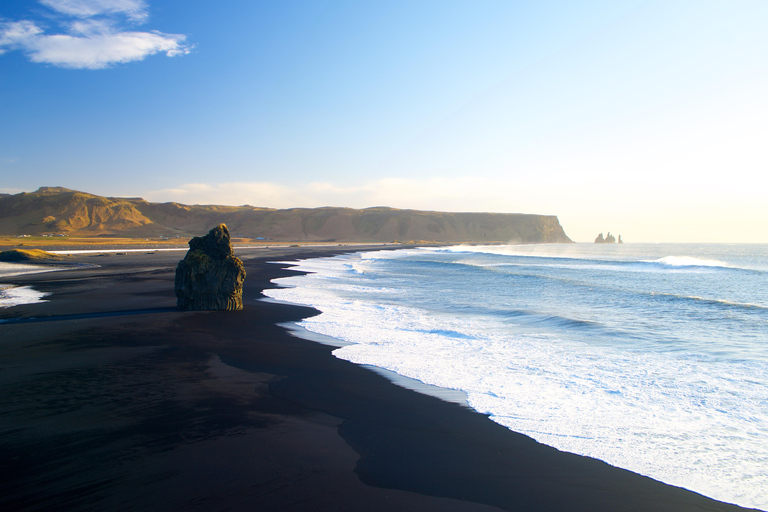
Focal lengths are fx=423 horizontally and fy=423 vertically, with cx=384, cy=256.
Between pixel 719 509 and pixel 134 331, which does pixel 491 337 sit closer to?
pixel 719 509

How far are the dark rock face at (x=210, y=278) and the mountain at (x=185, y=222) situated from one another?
12658cm

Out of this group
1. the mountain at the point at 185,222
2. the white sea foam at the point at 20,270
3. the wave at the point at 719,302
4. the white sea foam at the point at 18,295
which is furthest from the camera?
the mountain at the point at 185,222

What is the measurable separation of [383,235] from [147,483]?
7276 inches

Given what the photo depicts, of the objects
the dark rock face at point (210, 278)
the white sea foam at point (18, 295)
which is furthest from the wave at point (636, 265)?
the white sea foam at point (18, 295)

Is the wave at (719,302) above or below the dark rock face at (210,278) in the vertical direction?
below

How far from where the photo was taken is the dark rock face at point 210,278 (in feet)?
43.1

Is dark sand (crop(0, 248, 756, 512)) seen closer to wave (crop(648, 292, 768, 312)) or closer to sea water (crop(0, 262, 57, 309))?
sea water (crop(0, 262, 57, 309))

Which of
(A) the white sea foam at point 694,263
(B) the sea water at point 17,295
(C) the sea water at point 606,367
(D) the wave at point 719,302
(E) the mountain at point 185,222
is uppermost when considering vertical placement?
(E) the mountain at point 185,222

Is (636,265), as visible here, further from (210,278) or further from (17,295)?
(17,295)

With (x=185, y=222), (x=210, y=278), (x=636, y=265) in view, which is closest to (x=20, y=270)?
(x=210, y=278)

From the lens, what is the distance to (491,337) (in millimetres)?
10688

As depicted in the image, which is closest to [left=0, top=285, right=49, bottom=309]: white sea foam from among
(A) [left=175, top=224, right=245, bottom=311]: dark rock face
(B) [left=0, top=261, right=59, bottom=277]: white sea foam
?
(A) [left=175, top=224, right=245, bottom=311]: dark rock face

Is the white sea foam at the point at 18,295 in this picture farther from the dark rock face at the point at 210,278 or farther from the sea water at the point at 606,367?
the sea water at the point at 606,367

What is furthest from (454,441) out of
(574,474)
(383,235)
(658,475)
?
(383,235)
